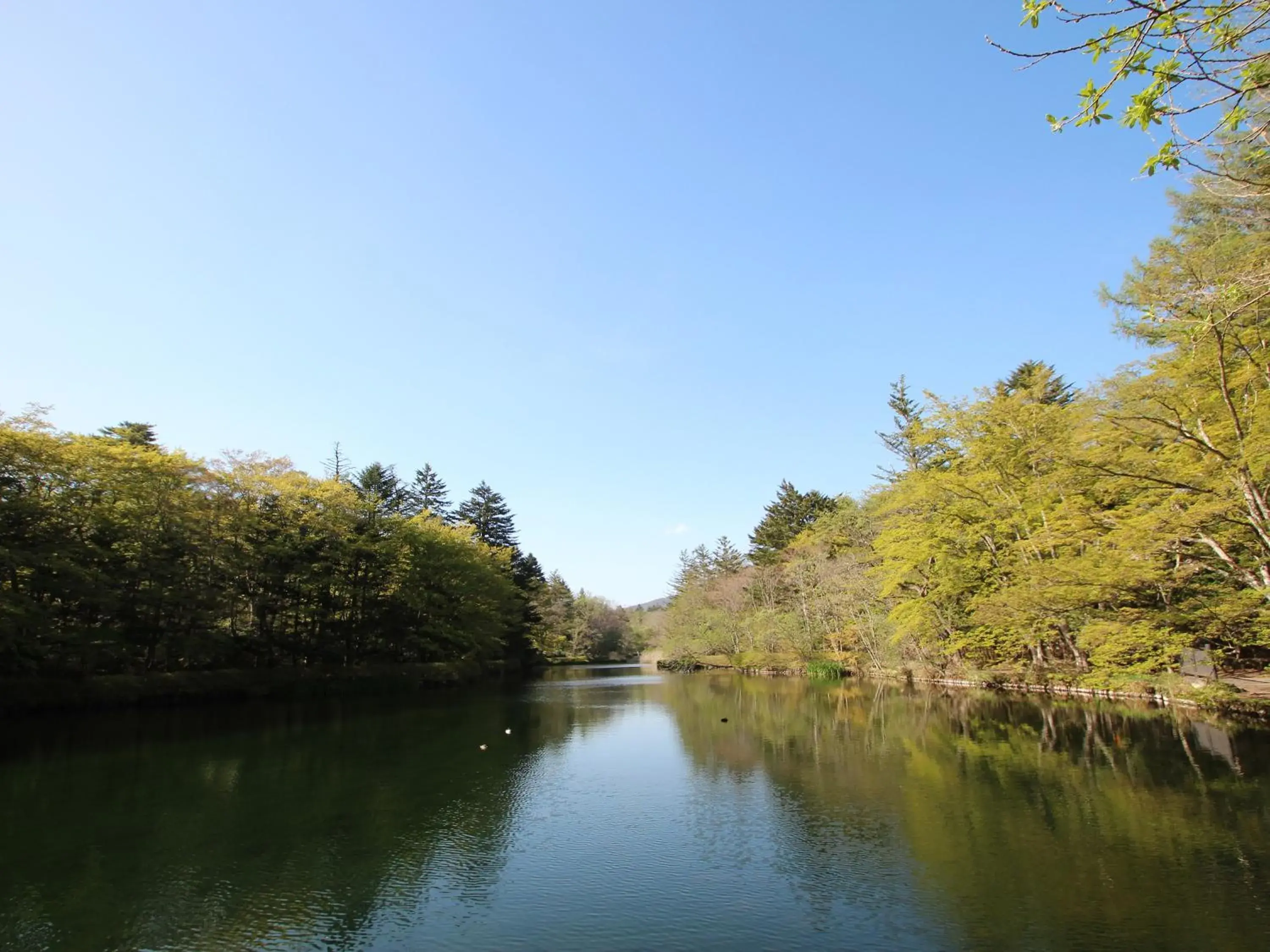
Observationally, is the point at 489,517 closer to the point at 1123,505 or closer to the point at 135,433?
the point at 135,433

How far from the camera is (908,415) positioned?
4612cm

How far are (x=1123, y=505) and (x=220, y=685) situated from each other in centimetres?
3419

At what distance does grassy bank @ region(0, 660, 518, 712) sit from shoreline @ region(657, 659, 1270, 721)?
69.2ft

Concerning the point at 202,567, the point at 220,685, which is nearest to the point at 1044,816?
the point at 220,685

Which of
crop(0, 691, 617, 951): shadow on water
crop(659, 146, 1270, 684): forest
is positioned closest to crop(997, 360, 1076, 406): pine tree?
crop(659, 146, 1270, 684): forest

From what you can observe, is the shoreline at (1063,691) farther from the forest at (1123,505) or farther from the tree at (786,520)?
the tree at (786,520)

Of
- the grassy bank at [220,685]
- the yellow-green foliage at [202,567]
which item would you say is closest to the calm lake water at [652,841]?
the grassy bank at [220,685]

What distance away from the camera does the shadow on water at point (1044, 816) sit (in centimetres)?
666

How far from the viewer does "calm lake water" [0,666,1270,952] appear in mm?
6707

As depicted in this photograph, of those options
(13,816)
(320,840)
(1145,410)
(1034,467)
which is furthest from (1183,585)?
(13,816)

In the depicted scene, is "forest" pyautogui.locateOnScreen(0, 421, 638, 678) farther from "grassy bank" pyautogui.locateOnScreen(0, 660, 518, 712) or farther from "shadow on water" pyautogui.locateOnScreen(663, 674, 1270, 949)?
"shadow on water" pyautogui.locateOnScreen(663, 674, 1270, 949)

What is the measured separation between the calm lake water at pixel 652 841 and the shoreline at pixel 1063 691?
39.7 inches

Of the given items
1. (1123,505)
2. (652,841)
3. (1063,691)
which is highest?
(1123,505)

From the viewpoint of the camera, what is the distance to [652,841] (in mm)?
9820
